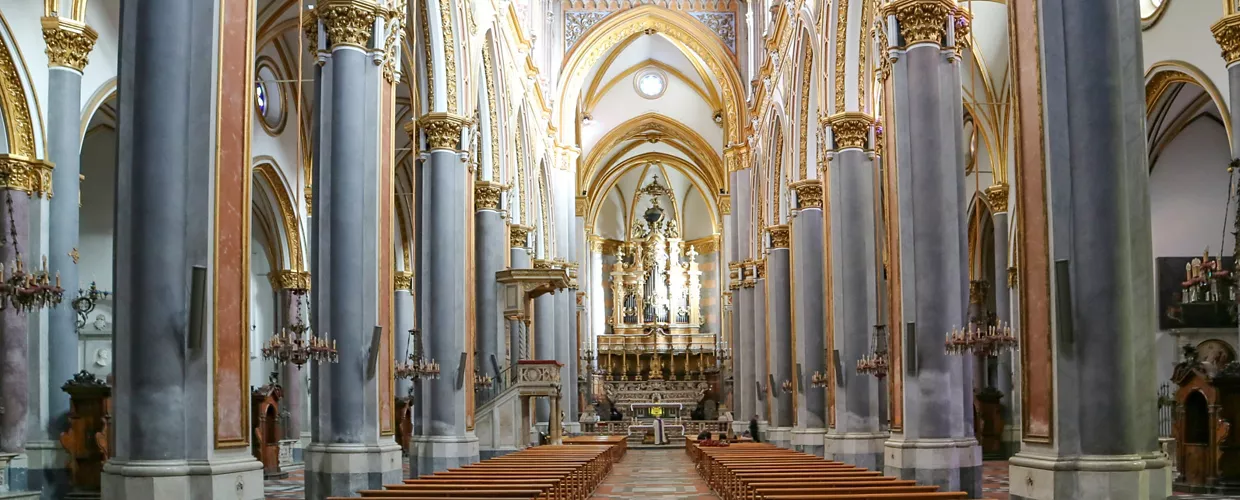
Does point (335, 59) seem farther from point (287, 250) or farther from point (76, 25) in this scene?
point (287, 250)

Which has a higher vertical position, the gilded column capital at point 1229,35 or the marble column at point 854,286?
the gilded column capital at point 1229,35

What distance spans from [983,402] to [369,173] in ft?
56.9

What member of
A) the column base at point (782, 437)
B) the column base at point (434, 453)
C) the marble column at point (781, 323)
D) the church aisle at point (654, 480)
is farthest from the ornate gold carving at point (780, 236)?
the column base at point (434, 453)

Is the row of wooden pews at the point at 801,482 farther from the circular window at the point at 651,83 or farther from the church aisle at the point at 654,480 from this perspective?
the circular window at the point at 651,83

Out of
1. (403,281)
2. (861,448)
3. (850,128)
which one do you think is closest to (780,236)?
(850,128)

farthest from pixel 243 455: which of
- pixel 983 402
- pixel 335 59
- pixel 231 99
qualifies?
pixel 983 402

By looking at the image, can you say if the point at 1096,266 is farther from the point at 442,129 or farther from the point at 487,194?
the point at 487,194

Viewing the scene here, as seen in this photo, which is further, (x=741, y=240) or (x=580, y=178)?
(x=580, y=178)

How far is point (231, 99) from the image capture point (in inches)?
346

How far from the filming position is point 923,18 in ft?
41.4

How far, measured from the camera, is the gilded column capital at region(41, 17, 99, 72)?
14617 mm

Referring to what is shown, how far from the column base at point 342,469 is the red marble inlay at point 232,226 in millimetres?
3136

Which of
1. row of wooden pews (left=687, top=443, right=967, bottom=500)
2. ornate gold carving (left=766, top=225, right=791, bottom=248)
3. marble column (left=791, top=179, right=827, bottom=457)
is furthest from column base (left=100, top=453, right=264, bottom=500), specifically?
ornate gold carving (left=766, top=225, right=791, bottom=248)

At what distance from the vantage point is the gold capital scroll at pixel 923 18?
12555mm
